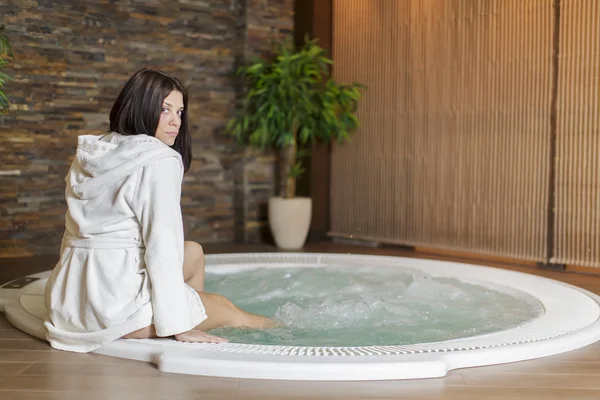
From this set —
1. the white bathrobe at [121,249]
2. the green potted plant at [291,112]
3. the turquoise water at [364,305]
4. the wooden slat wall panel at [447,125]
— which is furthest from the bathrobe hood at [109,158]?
the green potted plant at [291,112]

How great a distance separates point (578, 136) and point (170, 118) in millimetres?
3237

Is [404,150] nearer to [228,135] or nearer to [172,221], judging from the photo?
[228,135]

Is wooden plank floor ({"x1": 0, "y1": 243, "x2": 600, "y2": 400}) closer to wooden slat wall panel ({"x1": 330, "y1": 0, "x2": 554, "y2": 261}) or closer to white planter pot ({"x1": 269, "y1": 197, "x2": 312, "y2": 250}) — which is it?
wooden slat wall panel ({"x1": 330, "y1": 0, "x2": 554, "y2": 261})

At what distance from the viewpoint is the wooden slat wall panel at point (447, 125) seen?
17.4 feet

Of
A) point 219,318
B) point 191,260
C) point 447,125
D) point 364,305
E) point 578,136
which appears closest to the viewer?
point 219,318

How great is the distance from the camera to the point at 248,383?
2.28 meters

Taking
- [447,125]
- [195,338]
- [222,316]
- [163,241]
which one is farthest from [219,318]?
[447,125]

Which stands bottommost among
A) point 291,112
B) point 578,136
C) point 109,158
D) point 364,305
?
point 364,305

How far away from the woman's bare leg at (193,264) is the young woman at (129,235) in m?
0.29

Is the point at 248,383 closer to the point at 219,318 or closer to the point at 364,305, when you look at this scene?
the point at 219,318

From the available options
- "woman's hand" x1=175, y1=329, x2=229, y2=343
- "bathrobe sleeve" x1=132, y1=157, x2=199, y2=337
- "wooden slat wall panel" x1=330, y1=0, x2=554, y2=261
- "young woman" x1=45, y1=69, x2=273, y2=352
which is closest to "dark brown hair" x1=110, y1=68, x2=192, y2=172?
"young woman" x1=45, y1=69, x2=273, y2=352

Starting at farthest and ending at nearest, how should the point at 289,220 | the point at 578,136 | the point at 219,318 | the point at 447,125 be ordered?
the point at 289,220
the point at 447,125
the point at 578,136
the point at 219,318

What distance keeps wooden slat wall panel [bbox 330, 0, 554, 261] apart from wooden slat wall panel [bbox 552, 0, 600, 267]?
118 millimetres

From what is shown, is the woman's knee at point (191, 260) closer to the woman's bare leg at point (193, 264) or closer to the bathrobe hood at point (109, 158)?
the woman's bare leg at point (193, 264)
